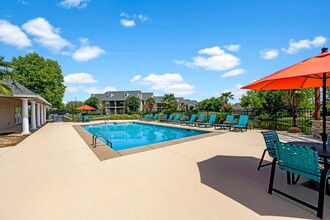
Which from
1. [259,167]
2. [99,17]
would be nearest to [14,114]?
[99,17]

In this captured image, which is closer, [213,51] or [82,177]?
[82,177]

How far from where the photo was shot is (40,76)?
2591cm

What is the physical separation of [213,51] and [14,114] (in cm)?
2252

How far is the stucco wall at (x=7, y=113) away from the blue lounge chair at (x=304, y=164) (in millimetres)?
19781

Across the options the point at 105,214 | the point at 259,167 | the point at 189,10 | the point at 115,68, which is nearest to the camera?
the point at 105,214

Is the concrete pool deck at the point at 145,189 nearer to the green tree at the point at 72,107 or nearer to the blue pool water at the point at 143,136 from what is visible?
the blue pool water at the point at 143,136

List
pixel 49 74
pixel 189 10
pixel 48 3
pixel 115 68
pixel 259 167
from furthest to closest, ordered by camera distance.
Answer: pixel 49 74, pixel 115 68, pixel 189 10, pixel 48 3, pixel 259 167

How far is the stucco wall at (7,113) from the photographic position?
1476 centimetres

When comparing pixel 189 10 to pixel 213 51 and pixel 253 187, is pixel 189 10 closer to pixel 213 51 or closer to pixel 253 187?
pixel 213 51

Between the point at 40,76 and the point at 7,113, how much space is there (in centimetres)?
1205

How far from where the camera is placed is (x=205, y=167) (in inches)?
176

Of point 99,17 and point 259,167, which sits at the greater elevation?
point 99,17

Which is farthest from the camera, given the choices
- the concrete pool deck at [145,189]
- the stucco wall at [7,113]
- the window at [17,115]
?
the window at [17,115]

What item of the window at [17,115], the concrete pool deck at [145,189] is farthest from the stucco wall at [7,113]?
the concrete pool deck at [145,189]
